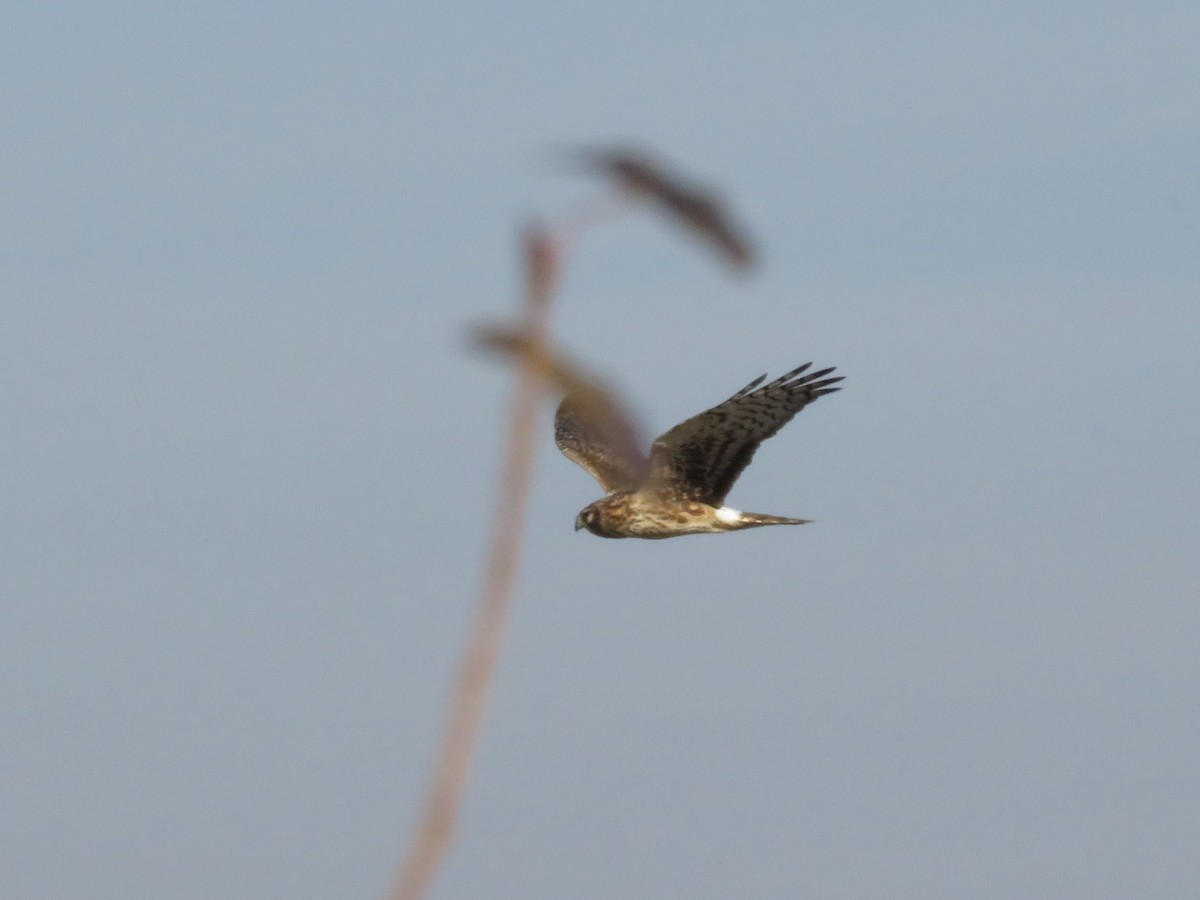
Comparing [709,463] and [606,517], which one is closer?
[709,463]

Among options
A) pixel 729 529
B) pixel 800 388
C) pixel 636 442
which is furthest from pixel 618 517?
pixel 636 442

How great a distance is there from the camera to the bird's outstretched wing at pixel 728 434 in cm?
1398

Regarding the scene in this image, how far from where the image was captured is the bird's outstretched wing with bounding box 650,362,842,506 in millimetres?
13984

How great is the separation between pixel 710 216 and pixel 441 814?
0.42 metres

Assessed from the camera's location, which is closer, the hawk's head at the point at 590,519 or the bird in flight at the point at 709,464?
the bird in flight at the point at 709,464

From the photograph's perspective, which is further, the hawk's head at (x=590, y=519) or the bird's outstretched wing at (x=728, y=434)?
the hawk's head at (x=590, y=519)

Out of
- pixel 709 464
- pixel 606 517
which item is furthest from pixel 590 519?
pixel 709 464

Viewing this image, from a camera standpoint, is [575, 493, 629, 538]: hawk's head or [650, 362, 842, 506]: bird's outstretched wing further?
[575, 493, 629, 538]: hawk's head

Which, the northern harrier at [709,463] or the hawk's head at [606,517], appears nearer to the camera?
the northern harrier at [709,463]

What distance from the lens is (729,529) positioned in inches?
582

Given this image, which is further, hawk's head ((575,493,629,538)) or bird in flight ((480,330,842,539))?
hawk's head ((575,493,629,538))

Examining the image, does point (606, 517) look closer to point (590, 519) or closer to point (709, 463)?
point (590, 519)

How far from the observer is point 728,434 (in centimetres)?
1416

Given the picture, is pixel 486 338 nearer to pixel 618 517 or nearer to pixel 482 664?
pixel 482 664
